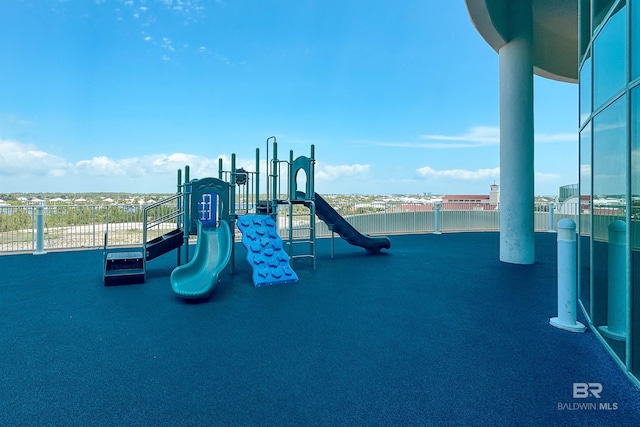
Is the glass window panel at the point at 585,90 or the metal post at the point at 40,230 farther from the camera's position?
the metal post at the point at 40,230

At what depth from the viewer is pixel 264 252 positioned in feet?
21.8

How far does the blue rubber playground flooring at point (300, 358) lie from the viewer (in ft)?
7.19

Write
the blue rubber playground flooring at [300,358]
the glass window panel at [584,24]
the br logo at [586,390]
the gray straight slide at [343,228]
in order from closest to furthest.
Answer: the blue rubber playground flooring at [300,358]
the br logo at [586,390]
the glass window panel at [584,24]
the gray straight slide at [343,228]

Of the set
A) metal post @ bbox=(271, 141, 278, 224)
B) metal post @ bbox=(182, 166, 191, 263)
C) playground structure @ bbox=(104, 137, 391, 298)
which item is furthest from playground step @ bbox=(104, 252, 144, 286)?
metal post @ bbox=(271, 141, 278, 224)

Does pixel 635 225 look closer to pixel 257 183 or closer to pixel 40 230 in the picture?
pixel 257 183

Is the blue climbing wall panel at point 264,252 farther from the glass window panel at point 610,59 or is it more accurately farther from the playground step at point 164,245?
the glass window panel at point 610,59

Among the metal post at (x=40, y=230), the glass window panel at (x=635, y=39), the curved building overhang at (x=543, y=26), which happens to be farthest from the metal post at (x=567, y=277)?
the metal post at (x=40, y=230)

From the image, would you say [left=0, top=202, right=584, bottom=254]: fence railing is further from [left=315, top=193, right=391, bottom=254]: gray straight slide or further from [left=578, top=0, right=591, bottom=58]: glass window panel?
[left=578, top=0, right=591, bottom=58]: glass window panel

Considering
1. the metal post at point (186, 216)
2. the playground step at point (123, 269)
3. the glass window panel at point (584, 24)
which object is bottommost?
the playground step at point (123, 269)

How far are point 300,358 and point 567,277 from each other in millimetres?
Answer: 3277

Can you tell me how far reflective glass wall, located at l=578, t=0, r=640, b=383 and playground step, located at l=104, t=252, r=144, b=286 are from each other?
7.04 metres

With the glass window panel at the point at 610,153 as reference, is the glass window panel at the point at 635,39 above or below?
above

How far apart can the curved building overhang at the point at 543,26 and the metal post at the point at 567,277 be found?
5955 mm

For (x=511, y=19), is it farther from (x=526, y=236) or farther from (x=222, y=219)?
(x=222, y=219)
